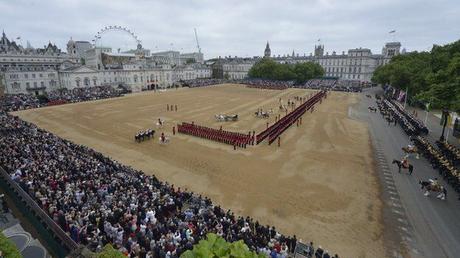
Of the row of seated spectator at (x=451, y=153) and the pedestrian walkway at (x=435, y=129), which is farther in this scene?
the pedestrian walkway at (x=435, y=129)

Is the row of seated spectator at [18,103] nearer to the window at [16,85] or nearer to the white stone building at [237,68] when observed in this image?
the window at [16,85]

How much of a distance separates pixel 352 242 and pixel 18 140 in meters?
31.1

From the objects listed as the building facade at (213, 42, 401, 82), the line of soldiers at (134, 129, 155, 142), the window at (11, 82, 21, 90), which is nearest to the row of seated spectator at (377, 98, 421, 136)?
the line of soldiers at (134, 129, 155, 142)

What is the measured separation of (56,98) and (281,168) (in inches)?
2491

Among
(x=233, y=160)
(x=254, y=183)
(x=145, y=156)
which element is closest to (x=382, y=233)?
(x=254, y=183)

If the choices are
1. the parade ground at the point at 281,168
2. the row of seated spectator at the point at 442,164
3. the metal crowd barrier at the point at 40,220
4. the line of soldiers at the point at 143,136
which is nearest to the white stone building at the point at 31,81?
the parade ground at the point at 281,168

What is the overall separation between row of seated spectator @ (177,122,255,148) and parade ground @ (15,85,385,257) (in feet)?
3.37

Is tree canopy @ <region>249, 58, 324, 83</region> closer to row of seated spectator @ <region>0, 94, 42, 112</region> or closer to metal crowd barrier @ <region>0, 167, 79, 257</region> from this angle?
row of seated spectator @ <region>0, 94, 42, 112</region>

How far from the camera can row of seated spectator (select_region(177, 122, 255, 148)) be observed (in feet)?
97.8

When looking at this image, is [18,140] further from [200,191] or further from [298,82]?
[298,82]

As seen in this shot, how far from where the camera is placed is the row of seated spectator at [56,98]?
55.1 meters

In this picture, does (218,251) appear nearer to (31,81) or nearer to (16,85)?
(16,85)

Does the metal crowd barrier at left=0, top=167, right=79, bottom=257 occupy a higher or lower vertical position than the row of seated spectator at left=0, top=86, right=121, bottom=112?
lower

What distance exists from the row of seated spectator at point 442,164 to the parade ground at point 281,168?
196 inches
